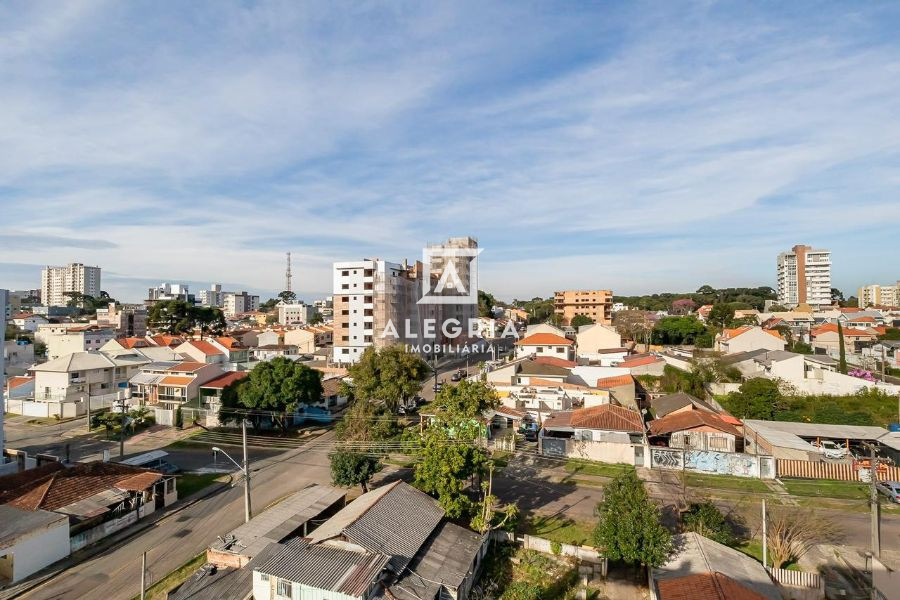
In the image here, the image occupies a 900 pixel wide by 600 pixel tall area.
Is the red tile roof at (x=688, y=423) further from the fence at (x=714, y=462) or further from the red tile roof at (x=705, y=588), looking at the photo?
the red tile roof at (x=705, y=588)

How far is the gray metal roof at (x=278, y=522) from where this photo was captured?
547 inches

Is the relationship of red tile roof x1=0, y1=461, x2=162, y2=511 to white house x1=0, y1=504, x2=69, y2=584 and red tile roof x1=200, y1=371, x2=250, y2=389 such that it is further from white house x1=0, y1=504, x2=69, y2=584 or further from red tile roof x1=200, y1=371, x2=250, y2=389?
red tile roof x1=200, y1=371, x2=250, y2=389

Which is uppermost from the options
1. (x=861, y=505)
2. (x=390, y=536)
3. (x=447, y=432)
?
(x=447, y=432)

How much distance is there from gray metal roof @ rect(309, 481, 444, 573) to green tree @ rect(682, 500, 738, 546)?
8053 mm

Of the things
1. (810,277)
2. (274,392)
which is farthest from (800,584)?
(810,277)

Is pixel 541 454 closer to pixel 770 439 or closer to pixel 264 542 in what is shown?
pixel 770 439

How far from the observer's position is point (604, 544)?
13.8 metres

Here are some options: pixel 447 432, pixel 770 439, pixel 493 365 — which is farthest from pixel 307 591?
pixel 493 365

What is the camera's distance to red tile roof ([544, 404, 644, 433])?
79.8ft

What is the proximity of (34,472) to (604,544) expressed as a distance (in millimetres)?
20515

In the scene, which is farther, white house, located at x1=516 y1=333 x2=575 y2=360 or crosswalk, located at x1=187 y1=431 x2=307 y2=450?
white house, located at x1=516 y1=333 x2=575 y2=360

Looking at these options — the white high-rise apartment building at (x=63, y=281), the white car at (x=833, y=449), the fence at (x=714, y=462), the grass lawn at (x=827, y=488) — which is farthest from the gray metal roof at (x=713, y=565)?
the white high-rise apartment building at (x=63, y=281)

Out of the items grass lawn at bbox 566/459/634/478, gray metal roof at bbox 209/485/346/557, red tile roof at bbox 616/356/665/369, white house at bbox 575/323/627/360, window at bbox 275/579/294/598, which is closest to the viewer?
window at bbox 275/579/294/598

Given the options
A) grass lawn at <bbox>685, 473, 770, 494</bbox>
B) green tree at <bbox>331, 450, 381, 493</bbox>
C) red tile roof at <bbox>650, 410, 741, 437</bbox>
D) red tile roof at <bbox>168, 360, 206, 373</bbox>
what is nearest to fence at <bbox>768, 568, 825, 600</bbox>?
grass lawn at <bbox>685, 473, 770, 494</bbox>
